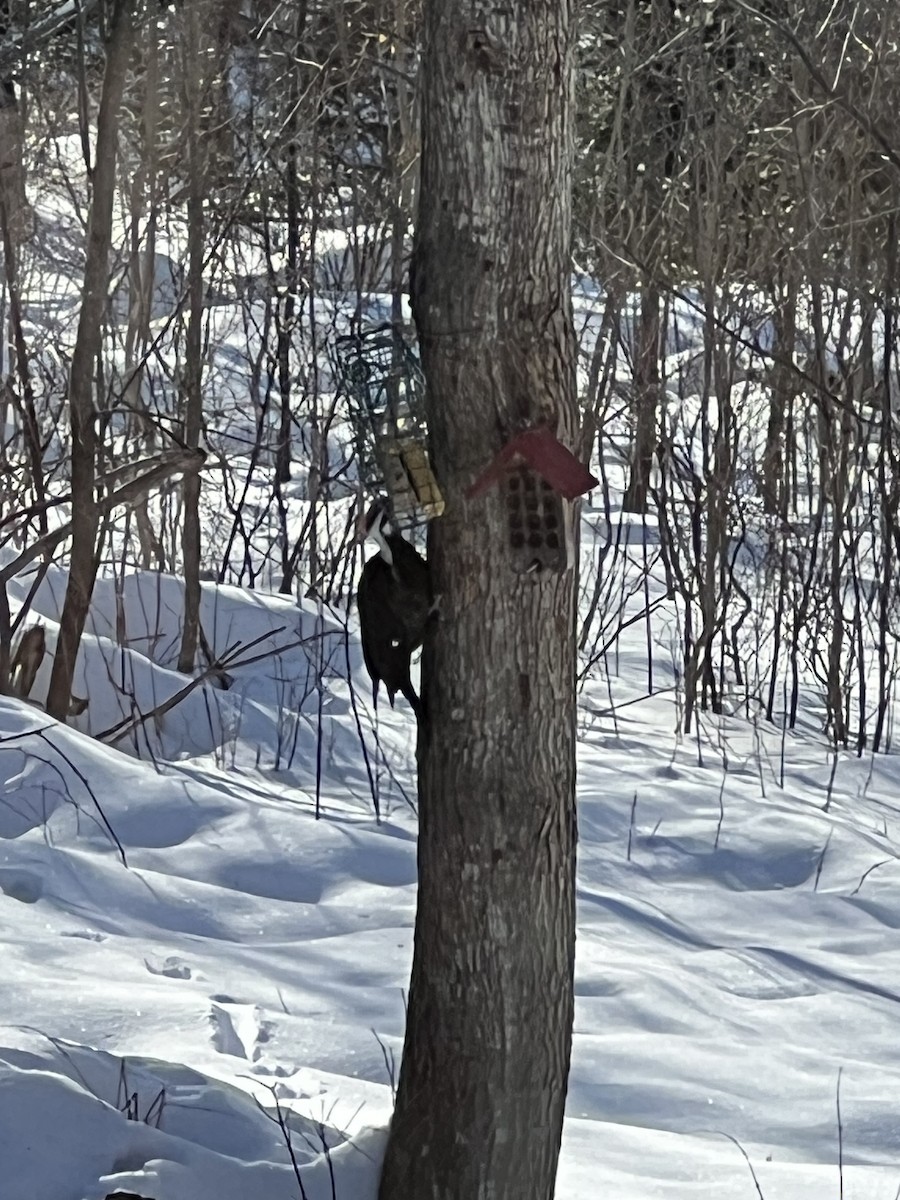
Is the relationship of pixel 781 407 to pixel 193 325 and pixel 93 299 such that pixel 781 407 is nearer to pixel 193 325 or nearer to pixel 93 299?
pixel 193 325

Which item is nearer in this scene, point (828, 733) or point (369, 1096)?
point (369, 1096)

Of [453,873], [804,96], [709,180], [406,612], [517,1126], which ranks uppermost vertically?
[804,96]

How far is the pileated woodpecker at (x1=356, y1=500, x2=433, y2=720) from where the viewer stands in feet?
7.07

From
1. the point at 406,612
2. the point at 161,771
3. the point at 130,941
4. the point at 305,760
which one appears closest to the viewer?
the point at 406,612

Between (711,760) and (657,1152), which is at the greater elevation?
(711,760)

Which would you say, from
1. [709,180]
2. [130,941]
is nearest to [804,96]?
[709,180]

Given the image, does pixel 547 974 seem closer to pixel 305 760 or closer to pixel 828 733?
pixel 305 760

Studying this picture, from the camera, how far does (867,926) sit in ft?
14.3

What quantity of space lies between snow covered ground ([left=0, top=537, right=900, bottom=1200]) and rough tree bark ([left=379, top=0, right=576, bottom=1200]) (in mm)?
353

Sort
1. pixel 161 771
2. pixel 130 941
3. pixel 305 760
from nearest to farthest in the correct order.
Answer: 1. pixel 130 941
2. pixel 161 771
3. pixel 305 760

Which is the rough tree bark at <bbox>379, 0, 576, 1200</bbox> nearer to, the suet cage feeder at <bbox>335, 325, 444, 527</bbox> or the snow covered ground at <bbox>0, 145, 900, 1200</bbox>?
the suet cage feeder at <bbox>335, 325, 444, 527</bbox>

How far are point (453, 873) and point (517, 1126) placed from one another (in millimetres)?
437

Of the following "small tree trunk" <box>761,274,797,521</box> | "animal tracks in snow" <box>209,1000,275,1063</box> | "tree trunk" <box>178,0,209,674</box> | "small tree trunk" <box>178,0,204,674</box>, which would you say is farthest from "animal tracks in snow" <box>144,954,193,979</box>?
"small tree trunk" <box>761,274,797,521</box>

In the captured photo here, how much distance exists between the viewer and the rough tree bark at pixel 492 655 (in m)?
2.08
